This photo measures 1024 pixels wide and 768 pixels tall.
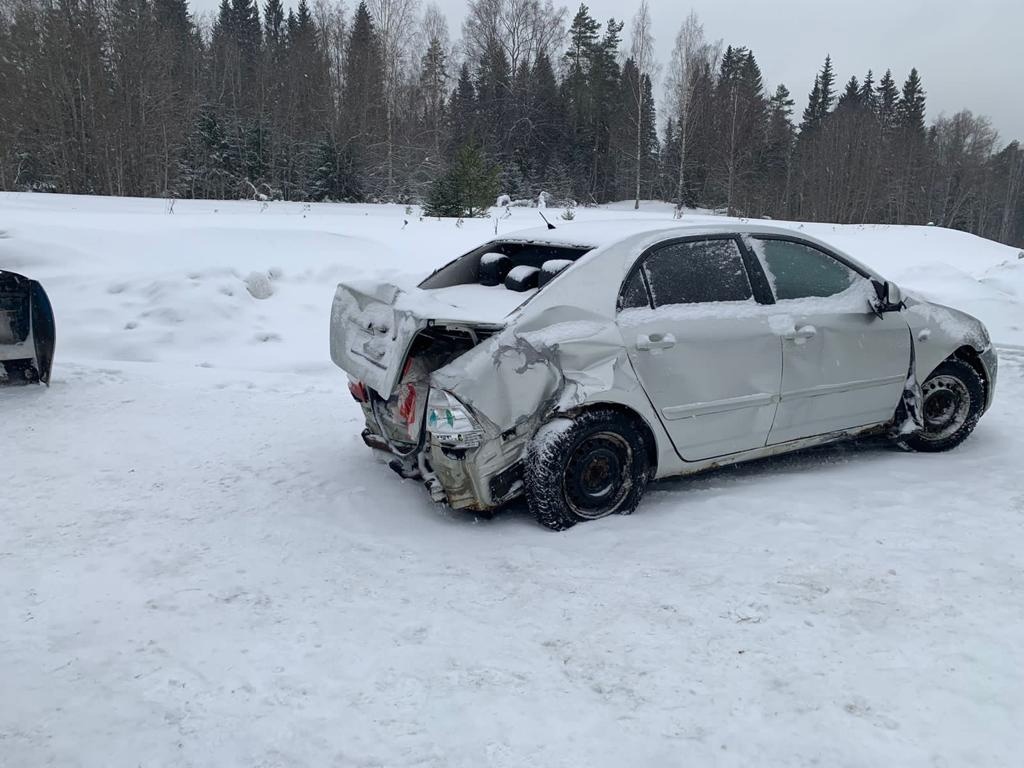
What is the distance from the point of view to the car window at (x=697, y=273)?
421 centimetres

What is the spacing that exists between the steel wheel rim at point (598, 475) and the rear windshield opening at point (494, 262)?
110 centimetres

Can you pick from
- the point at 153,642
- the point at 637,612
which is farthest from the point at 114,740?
the point at 637,612

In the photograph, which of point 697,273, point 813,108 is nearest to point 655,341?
point 697,273

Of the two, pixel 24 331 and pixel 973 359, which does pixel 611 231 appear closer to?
pixel 973 359

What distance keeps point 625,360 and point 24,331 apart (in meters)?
5.17

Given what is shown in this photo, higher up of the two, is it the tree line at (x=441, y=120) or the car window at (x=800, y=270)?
the tree line at (x=441, y=120)

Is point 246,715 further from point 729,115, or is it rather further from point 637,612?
point 729,115

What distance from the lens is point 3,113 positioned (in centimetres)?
2819

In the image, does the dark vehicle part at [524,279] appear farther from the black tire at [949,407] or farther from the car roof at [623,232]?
the black tire at [949,407]

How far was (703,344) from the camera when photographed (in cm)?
416

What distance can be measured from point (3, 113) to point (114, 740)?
33456mm

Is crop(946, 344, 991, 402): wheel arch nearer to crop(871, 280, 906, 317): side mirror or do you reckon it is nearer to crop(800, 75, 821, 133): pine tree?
crop(871, 280, 906, 317): side mirror

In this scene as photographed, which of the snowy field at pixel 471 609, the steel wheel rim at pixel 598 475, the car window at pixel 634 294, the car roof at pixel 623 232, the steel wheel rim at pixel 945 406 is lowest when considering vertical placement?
the snowy field at pixel 471 609

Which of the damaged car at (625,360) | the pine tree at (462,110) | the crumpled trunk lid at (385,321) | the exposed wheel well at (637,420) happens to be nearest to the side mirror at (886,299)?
the damaged car at (625,360)
